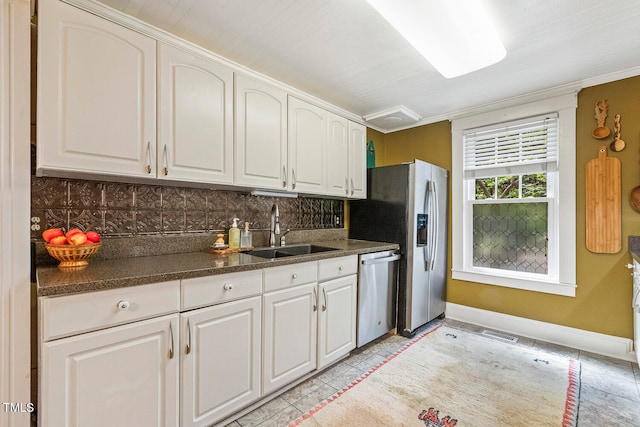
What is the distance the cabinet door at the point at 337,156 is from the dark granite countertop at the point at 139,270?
916 millimetres

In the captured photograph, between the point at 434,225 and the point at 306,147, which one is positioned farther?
the point at 434,225

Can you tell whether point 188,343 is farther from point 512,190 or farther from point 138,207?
point 512,190

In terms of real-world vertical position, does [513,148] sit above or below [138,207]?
above

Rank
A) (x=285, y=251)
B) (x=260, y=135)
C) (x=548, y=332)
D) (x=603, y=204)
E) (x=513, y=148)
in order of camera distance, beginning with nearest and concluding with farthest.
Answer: (x=260, y=135) → (x=603, y=204) → (x=285, y=251) → (x=548, y=332) → (x=513, y=148)

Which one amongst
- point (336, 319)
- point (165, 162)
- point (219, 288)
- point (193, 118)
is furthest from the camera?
point (336, 319)

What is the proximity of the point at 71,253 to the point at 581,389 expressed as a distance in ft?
10.5

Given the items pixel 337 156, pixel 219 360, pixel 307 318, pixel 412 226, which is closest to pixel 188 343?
pixel 219 360

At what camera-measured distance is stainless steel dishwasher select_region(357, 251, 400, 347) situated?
8.12ft

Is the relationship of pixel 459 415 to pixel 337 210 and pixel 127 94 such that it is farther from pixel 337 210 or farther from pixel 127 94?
pixel 127 94

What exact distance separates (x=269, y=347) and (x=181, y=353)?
537mm

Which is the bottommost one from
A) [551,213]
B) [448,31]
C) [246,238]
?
[246,238]

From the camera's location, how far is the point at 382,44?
6.57ft
